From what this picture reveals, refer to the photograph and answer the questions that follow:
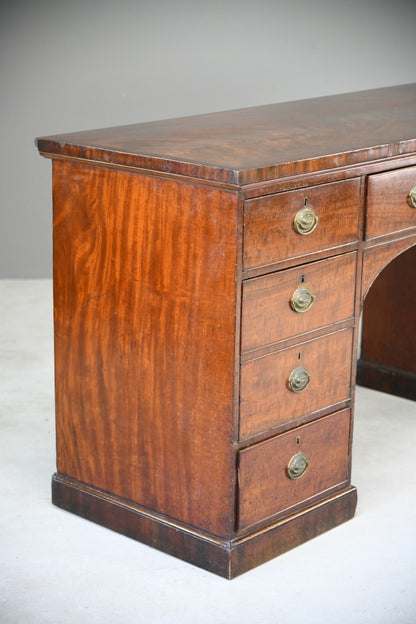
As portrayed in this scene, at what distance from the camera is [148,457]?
2676 millimetres

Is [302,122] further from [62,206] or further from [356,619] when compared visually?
[356,619]

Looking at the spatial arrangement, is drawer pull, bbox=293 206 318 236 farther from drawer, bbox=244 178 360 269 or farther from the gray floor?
the gray floor

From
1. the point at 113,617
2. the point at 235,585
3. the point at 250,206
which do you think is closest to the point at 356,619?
the point at 235,585

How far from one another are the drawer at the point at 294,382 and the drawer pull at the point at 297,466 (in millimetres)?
102

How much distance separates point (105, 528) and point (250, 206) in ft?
3.09

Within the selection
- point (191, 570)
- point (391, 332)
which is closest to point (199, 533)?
point (191, 570)

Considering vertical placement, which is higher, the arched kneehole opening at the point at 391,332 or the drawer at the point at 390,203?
the drawer at the point at 390,203

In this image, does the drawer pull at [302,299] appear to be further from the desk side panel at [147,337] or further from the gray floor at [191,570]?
the gray floor at [191,570]

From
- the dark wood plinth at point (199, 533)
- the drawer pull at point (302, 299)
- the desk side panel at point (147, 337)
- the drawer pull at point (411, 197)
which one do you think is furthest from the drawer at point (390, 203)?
the dark wood plinth at point (199, 533)

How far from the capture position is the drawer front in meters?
2.57

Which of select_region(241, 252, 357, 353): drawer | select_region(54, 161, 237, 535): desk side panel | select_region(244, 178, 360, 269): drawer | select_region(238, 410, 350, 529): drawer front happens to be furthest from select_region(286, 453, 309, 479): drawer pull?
select_region(244, 178, 360, 269): drawer

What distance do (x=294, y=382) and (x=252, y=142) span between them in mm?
565

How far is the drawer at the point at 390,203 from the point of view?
267 cm

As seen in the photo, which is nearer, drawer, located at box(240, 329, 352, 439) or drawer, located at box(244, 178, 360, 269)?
drawer, located at box(244, 178, 360, 269)
